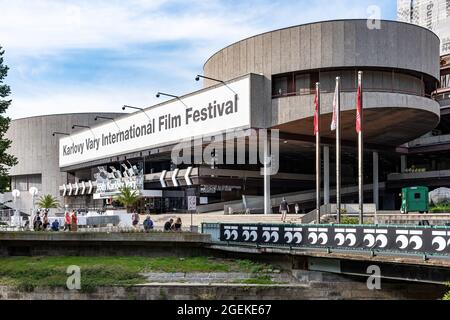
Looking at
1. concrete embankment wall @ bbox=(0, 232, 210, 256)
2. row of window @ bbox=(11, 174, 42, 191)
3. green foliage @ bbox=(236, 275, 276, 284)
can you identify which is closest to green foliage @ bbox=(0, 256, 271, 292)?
green foliage @ bbox=(236, 275, 276, 284)

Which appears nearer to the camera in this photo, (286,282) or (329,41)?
(286,282)

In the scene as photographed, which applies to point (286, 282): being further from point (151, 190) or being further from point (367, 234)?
point (151, 190)

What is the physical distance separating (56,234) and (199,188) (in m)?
26.8

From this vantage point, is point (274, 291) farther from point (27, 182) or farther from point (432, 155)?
point (27, 182)

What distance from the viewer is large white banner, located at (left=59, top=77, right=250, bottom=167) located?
52938mm

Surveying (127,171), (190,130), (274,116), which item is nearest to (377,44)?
(274,116)

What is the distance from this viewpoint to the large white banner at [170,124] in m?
52.9

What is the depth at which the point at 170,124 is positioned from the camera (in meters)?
62.5

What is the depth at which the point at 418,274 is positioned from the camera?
24438 mm

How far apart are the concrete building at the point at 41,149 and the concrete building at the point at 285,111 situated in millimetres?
28218

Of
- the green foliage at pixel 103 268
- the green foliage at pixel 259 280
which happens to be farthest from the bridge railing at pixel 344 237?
the green foliage at pixel 259 280

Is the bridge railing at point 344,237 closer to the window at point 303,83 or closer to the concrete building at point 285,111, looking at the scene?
the concrete building at point 285,111

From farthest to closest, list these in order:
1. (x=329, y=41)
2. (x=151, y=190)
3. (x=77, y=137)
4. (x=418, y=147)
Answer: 1. (x=77, y=137)
2. (x=418, y=147)
3. (x=151, y=190)
4. (x=329, y=41)

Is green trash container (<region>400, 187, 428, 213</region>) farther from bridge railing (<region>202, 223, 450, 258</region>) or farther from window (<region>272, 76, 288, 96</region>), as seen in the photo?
bridge railing (<region>202, 223, 450, 258</region>)
